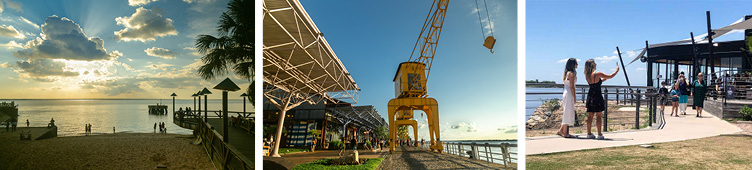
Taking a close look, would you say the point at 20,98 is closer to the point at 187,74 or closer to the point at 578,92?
the point at 187,74

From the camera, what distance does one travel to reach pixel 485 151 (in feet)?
13.3

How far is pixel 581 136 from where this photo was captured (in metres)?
4.07

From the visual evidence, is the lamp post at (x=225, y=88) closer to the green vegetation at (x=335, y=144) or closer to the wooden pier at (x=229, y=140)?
the wooden pier at (x=229, y=140)

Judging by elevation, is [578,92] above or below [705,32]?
below

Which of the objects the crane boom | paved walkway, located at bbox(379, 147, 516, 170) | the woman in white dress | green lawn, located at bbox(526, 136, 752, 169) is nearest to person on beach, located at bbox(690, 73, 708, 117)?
green lawn, located at bbox(526, 136, 752, 169)

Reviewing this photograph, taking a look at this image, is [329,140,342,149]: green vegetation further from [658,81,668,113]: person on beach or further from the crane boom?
[658,81,668,113]: person on beach

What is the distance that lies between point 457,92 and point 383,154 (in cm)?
121

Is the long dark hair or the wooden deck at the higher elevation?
the long dark hair

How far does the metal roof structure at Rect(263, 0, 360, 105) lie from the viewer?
3.13 m

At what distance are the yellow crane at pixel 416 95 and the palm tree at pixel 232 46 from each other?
63.2 inches

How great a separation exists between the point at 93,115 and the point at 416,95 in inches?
116

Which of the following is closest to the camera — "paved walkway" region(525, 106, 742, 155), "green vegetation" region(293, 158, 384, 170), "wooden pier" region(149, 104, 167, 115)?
"wooden pier" region(149, 104, 167, 115)

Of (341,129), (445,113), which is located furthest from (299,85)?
(445,113)

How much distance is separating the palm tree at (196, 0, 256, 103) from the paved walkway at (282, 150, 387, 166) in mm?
825
